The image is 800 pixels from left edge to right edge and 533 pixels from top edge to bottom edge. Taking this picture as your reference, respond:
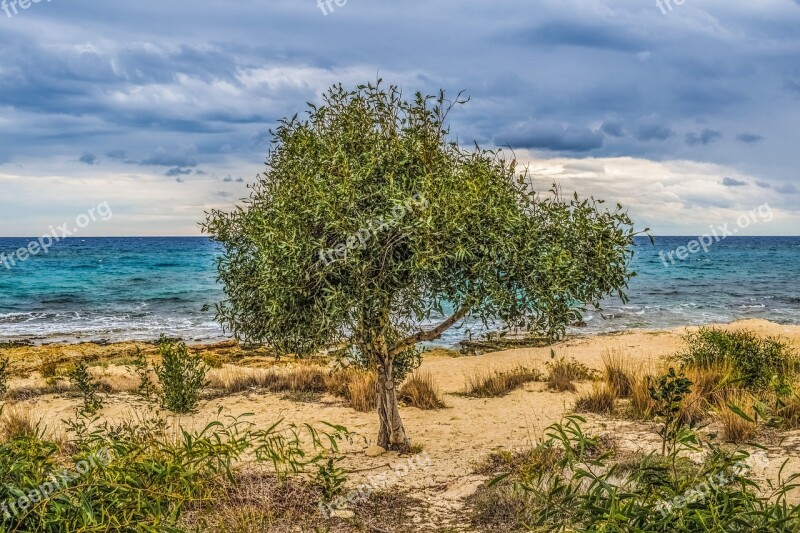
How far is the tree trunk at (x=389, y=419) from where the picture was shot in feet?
35.1

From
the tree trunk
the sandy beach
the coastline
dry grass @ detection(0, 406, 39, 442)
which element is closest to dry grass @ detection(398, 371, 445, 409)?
the sandy beach

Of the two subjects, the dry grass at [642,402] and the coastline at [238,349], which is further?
the coastline at [238,349]

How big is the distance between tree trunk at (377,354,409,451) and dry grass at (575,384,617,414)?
421 cm

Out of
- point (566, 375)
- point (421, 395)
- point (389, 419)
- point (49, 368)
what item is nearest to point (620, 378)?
point (566, 375)

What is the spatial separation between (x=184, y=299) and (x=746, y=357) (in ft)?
138

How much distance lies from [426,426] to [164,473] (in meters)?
9.22

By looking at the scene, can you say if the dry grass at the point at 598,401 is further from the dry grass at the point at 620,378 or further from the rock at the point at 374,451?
the rock at the point at 374,451

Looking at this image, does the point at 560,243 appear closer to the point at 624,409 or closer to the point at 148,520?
the point at 624,409

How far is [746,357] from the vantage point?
48.1ft

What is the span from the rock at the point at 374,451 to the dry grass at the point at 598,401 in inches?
178
